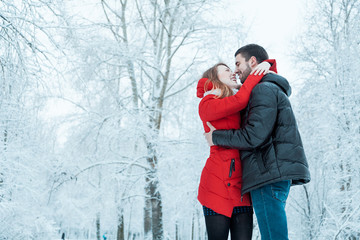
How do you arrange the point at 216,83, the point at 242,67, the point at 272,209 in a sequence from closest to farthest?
the point at 272,209, the point at 216,83, the point at 242,67

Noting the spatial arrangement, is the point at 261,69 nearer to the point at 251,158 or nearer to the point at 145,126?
the point at 251,158

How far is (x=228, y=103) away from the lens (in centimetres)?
203

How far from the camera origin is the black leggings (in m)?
1.99

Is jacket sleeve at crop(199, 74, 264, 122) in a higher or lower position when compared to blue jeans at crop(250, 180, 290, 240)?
higher

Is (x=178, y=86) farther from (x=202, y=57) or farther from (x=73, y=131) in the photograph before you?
(x=73, y=131)

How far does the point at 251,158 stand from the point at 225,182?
0.24 metres

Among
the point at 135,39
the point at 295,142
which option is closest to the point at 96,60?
the point at 135,39

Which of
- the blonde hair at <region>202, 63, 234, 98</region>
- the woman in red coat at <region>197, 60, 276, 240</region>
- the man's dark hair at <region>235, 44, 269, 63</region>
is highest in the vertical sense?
the man's dark hair at <region>235, 44, 269, 63</region>

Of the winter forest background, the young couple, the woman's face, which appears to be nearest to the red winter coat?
the young couple

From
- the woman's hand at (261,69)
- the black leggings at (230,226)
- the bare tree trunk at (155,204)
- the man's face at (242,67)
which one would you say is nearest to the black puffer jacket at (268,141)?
the woman's hand at (261,69)

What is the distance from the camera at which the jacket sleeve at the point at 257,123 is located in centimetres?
192

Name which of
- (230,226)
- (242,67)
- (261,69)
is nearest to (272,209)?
(230,226)

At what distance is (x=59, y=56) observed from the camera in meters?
2.92

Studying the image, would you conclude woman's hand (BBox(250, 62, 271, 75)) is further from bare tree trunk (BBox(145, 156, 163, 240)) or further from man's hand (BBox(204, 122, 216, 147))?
bare tree trunk (BBox(145, 156, 163, 240))
